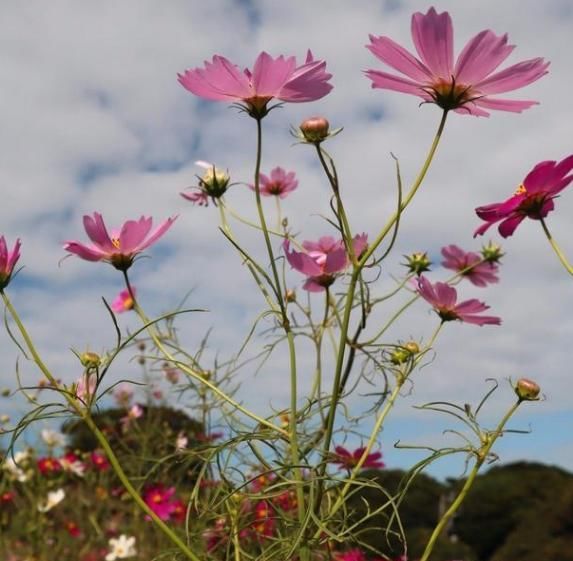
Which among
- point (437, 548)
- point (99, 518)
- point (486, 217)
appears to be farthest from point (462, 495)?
point (99, 518)

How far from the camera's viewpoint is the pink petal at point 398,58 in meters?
0.65

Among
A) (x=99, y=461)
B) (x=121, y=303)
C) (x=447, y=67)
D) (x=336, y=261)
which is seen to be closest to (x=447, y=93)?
(x=447, y=67)

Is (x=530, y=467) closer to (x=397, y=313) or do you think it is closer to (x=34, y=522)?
(x=34, y=522)

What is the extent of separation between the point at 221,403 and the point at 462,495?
16.9 inches

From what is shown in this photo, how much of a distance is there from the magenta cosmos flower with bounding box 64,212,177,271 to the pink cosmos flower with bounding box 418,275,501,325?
358 millimetres

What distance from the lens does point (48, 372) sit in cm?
66

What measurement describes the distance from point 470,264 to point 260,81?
80 cm

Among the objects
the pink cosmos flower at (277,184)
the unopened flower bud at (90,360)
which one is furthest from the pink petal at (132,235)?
the pink cosmos flower at (277,184)

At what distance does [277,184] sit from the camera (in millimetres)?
1312

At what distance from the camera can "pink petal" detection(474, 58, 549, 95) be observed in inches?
27.1

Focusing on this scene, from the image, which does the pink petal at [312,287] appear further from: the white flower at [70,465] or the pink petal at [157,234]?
the white flower at [70,465]

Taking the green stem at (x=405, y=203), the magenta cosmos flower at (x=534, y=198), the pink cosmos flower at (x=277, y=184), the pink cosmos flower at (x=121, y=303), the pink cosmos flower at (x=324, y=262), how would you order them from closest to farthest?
the green stem at (x=405, y=203), the magenta cosmos flower at (x=534, y=198), the pink cosmos flower at (x=324, y=262), the pink cosmos flower at (x=277, y=184), the pink cosmos flower at (x=121, y=303)

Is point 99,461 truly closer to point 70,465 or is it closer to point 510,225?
point 70,465

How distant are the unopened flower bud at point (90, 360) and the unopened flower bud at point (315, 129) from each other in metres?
0.27
